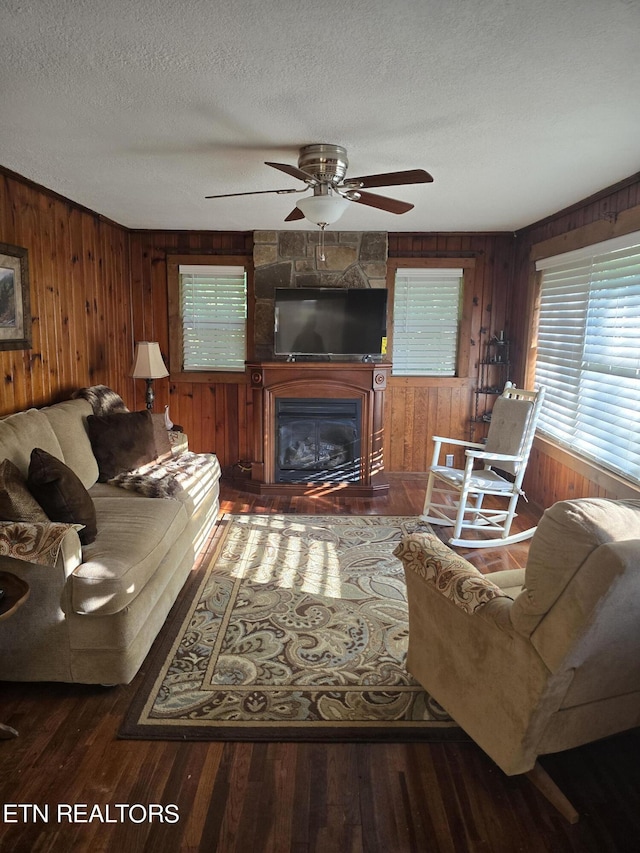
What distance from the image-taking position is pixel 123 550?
256 cm

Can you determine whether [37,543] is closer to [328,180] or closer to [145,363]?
[328,180]

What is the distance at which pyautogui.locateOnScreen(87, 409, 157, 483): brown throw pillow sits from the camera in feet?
12.4

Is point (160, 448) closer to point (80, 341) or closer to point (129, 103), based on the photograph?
point (80, 341)

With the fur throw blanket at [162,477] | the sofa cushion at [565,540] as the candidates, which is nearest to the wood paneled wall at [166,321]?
the fur throw blanket at [162,477]

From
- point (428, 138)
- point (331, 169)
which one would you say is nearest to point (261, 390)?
point (331, 169)

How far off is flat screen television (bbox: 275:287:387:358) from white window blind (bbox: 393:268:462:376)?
379mm

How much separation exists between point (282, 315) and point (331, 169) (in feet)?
8.26

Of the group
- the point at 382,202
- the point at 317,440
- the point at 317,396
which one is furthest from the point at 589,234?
the point at 317,440

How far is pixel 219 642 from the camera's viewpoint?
283 cm

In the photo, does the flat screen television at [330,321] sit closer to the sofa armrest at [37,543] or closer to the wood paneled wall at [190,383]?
the wood paneled wall at [190,383]

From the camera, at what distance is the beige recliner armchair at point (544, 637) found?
5.08 feet

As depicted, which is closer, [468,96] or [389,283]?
[468,96]

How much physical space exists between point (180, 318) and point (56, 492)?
350cm

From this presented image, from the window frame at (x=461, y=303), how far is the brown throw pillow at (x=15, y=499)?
3.88 metres
